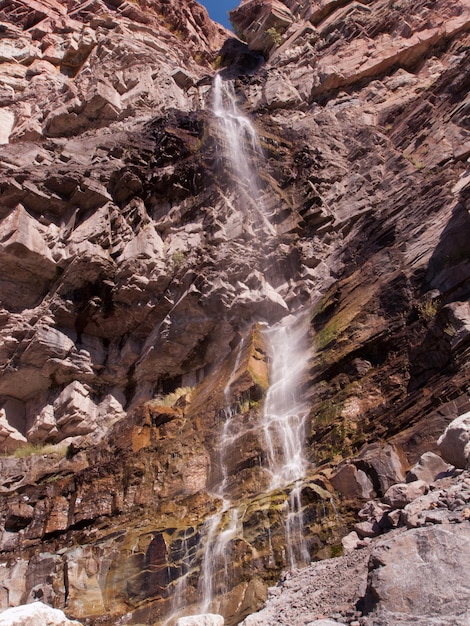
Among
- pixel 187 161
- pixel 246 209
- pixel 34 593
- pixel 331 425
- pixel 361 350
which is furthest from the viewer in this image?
pixel 187 161

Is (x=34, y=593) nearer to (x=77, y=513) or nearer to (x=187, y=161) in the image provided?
(x=77, y=513)

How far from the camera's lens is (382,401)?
12.1 meters

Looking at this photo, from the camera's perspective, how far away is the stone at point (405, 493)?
7.34 metres

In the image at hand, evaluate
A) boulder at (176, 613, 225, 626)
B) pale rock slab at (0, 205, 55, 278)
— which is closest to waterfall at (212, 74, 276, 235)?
pale rock slab at (0, 205, 55, 278)

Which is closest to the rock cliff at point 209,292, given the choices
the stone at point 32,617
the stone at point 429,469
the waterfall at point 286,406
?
the waterfall at point 286,406

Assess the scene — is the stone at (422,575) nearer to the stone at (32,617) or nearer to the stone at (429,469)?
the stone at (429,469)

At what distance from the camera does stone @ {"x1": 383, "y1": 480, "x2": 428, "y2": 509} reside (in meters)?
7.34

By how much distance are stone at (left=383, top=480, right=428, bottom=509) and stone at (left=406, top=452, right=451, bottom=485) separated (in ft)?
0.64

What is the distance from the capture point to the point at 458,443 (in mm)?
6984

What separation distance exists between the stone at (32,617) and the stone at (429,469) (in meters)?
5.27

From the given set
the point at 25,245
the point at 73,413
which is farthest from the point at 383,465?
the point at 25,245

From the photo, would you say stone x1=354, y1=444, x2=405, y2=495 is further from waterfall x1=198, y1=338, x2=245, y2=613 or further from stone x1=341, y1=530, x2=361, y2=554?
waterfall x1=198, y1=338, x2=245, y2=613

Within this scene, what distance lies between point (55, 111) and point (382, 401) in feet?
78.5

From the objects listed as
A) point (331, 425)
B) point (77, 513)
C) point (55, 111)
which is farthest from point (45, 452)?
point (55, 111)
